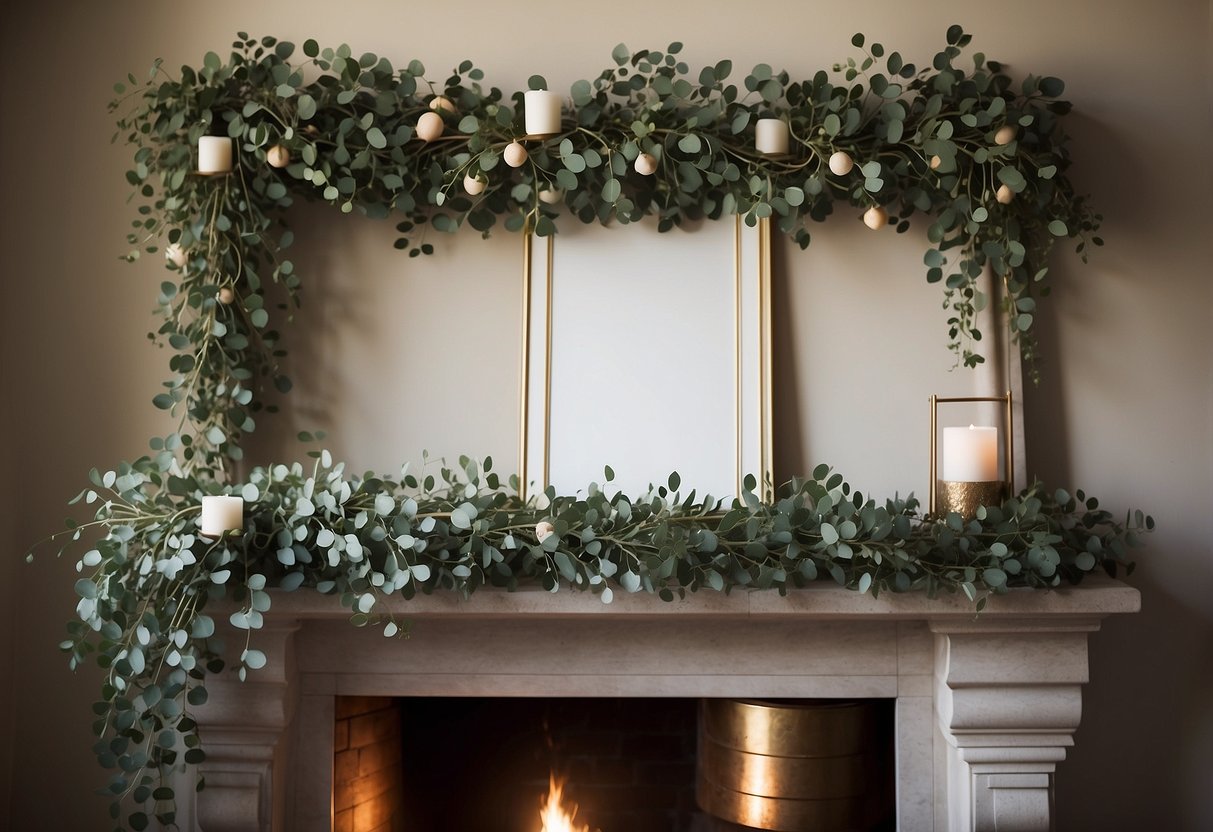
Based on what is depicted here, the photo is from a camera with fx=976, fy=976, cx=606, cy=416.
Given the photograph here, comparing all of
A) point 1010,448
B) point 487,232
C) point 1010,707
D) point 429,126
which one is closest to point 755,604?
point 1010,707

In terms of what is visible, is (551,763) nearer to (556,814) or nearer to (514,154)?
(556,814)

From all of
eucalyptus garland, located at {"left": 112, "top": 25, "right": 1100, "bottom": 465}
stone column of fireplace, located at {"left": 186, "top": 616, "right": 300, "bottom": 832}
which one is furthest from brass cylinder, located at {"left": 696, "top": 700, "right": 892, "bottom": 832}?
stone column of fireplace, located at {"left": 186, "top": 616, "right": 300, "bottom": 832}

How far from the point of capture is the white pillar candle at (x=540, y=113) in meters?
1.87

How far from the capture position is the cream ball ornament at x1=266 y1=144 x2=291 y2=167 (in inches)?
73.8

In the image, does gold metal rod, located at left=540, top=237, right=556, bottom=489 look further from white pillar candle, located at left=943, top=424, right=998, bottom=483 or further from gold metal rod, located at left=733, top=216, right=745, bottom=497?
white pillar candle, located at left=943, top=424, right=998, bottom=483

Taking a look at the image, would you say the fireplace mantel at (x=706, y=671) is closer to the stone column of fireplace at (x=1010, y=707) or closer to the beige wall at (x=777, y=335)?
the stone column of fireplace at (x=1010, y=707)

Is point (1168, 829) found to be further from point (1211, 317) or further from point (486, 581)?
point (486, 581)

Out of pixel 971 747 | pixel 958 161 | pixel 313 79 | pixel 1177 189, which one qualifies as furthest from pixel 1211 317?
pixel 313 79

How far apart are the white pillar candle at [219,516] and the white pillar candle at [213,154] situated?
66 centimetres

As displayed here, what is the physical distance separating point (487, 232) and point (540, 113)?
0.26m

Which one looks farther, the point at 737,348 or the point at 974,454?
the point at 737,348

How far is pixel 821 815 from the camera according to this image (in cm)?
195

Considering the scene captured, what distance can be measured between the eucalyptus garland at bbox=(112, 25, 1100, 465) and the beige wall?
0.11m

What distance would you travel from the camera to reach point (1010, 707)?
1.83 m
